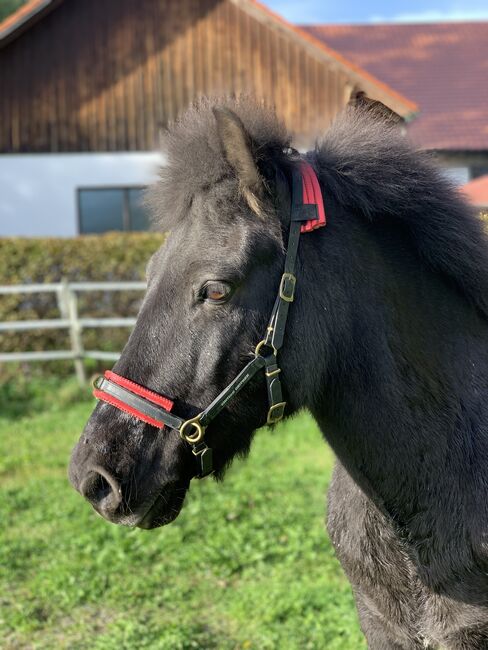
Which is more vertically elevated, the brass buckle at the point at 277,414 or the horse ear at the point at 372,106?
the horse ear at the point at 372,106

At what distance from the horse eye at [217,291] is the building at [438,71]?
15.2 metres

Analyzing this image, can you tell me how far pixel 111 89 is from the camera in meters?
15.3

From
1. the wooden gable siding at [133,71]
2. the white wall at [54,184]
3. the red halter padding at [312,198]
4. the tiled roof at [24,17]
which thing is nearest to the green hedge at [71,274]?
the white wall at [54,184]

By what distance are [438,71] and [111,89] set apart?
11.0 meters

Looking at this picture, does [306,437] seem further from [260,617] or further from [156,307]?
[156,307]

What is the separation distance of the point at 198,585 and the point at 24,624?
1128 millimetres

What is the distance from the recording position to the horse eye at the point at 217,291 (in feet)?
6.50

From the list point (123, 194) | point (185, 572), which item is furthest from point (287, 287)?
point (123, 194)

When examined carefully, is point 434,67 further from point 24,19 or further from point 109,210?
point 24,19

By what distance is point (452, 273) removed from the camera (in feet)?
7.14

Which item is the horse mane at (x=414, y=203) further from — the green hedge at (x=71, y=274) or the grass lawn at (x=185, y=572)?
the green hedge at (x=71, y=274)

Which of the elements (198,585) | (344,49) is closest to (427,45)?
(344,49)

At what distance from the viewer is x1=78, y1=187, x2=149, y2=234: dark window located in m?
15.2

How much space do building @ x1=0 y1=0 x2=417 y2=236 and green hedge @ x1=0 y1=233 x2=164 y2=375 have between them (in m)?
4.28
